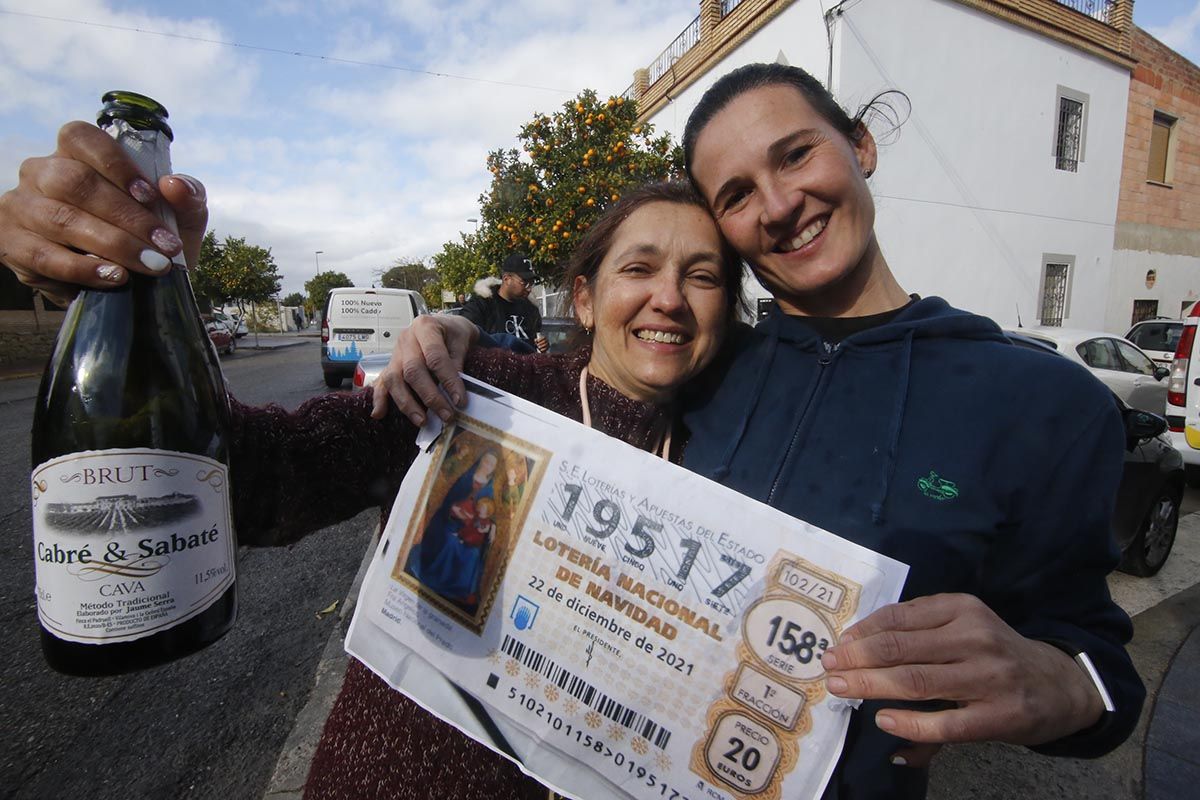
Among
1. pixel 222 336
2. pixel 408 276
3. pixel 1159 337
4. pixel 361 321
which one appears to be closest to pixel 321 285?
pixel 408 276

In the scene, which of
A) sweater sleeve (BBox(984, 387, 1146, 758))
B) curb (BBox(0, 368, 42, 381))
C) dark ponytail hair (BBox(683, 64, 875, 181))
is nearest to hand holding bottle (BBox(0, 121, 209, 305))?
dark ponytail hair (BBox(683, 64, 875, 181))

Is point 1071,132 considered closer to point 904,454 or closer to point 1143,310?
point 1143,310

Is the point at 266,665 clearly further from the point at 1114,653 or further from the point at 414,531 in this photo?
the point at 1114,653

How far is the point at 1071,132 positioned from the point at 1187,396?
10.5 meters

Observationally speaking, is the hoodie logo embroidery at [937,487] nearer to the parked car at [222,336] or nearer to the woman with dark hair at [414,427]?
the woman with dark hair at [414,427]

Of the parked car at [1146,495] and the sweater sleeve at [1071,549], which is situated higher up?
the sweater sleeve at [1071,549]

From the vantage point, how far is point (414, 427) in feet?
3.83

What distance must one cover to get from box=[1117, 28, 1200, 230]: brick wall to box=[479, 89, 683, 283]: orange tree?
12630mm

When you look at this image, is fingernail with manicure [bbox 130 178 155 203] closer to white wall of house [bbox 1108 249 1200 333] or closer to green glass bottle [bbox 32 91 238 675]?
green glass bottle [bbox 32 91 238 675]

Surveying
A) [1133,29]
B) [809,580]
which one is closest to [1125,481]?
[809,580]

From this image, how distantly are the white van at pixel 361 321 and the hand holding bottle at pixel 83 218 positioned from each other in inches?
469

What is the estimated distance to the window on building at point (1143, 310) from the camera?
1501 centimetres

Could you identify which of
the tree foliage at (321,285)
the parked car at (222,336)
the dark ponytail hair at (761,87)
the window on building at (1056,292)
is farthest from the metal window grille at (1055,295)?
the tree foliage at (321,285)

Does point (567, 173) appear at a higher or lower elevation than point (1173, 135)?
lower
